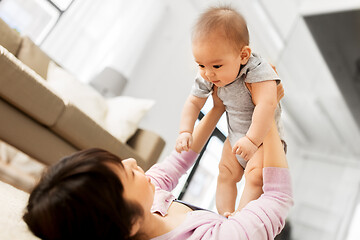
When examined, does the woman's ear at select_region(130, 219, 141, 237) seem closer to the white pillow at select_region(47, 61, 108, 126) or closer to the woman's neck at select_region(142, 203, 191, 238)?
the woman's neck at select_region(142, 203, 191, 238)

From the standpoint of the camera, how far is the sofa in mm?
1349

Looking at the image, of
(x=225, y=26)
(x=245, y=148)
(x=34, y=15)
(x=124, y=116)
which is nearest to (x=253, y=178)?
(x=245, y=148)

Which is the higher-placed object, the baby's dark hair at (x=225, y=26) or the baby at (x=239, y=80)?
the baby's dark hair at (x=225, y=26)

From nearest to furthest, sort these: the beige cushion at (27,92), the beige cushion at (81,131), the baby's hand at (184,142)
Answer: the baby's hand at (184,142) < the beige cushion at (27,92) < the beige cushion at (81,131)

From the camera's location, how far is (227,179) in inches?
31.0

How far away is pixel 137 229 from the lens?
1.83 feet

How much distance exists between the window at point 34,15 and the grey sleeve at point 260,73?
2705 millimetres

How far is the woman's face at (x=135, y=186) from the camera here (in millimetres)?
537

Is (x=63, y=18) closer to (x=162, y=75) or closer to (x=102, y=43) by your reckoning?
(x=102, y=43)

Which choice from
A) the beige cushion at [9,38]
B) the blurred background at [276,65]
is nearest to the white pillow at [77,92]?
the beige cushion at [9,38]

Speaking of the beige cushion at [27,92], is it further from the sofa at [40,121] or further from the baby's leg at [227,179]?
the baby's leg at [227,179]

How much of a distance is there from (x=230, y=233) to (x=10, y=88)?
1.21 meters

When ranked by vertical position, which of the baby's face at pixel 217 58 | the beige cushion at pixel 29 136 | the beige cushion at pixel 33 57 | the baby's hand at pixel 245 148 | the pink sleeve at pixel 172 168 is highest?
the baby's face at pixel 217 58

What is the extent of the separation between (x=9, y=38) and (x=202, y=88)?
170cm
